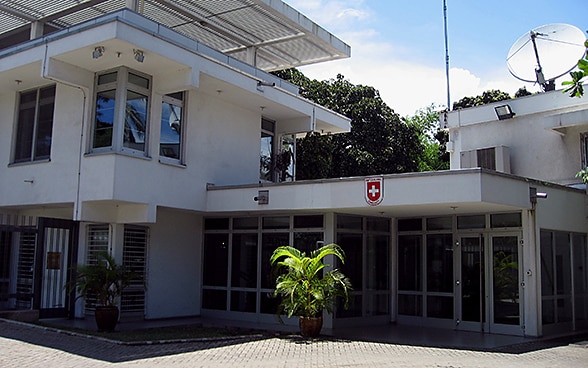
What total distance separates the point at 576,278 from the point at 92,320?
11775mm

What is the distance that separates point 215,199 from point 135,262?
8.26ft

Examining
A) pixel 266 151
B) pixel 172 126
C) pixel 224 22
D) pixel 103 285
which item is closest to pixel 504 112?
pixel 266 151

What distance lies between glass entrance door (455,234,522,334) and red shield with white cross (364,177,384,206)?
3070mm

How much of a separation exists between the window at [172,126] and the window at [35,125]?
9.24 ft

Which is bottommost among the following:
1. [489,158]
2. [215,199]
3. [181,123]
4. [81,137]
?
[215,199]

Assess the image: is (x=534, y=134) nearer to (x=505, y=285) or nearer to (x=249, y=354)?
(x=505, y=285)

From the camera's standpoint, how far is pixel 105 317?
1270 centimetres

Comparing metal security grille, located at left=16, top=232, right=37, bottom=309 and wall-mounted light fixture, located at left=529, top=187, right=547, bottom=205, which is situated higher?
wall-mounted light fixture, located at left=529, top=187, right=547, bottom=205

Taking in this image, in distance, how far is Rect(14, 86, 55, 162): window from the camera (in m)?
15.4

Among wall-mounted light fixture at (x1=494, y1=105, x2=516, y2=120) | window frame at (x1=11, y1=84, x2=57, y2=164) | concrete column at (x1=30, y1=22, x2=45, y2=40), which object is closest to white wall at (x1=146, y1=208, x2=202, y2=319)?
window frame at (x1=11, y1=84, x2=57, y2=164)

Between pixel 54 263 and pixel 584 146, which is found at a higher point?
pixel 584 146

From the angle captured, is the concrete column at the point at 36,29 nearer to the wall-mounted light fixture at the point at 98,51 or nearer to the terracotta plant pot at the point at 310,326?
the wall-mounted light fixture at the point at 98,51

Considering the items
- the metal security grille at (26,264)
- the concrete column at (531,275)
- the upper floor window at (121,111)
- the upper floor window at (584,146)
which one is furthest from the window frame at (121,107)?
the upper floor window at (584,146)

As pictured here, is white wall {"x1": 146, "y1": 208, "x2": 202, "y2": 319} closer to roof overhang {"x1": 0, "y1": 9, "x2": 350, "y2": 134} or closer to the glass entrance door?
roof overhang {"x1": 0, "y1": 9, "x2": 350, "y2": 134}
